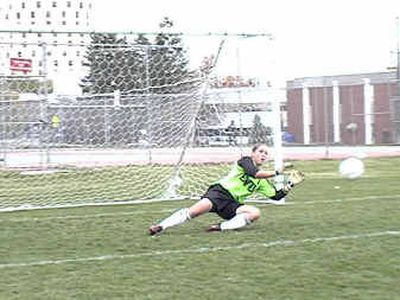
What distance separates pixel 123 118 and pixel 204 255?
13.5 m

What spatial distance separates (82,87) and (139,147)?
252 cm

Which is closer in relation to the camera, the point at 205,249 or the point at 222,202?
the point at 205,249

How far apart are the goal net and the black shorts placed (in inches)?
156

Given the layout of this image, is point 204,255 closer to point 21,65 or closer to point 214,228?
point 214,228

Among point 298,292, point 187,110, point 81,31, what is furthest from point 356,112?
point 298,292

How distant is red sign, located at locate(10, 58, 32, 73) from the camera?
2023 centimetres

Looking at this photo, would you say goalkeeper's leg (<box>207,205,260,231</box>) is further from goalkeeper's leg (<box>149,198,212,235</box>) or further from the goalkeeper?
goalkeeper's leg (<box>149,198,212,235</box>)

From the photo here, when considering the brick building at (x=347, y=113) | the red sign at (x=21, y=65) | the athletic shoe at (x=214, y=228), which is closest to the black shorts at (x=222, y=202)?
the athletic shoe at (x=214, y=228)

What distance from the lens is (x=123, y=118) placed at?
21344 millimetres

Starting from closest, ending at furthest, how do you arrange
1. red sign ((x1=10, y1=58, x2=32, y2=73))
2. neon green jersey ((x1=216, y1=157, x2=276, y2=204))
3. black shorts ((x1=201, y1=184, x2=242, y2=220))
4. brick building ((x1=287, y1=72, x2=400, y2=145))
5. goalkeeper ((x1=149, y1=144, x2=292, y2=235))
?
goalkeeper ((x1=149, y1=144, x2=292, y2=235))
black shorts ((x1=201, y1=184, x2=242, y2=220))
neon green jersey ((x1=216, y1=157, x2=276, y2=204))
red sign ((x1=10, y1=58, x2=32, y2=73))
brick building ((x1=287, y1=72, x2=400, y2=145))

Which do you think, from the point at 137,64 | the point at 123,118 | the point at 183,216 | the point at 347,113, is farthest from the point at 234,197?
the point at 347,113

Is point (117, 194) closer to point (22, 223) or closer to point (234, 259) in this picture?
point (22, 223)

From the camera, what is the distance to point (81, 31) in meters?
13.4

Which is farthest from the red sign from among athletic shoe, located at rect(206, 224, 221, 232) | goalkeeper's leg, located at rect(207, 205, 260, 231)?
goalkeeper's leg, located at rect(207, 205, 260, 231)
